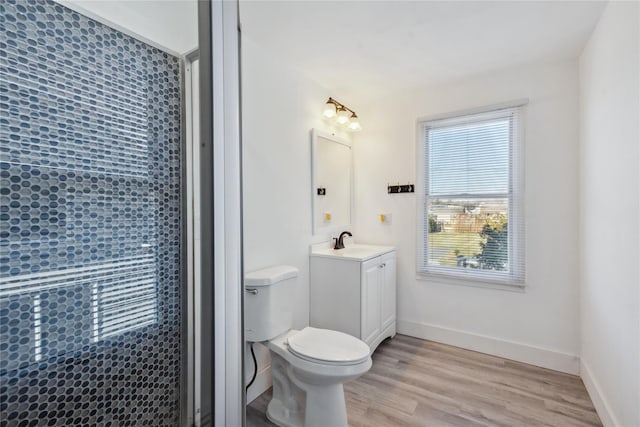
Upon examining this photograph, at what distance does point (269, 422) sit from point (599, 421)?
6.14 ft

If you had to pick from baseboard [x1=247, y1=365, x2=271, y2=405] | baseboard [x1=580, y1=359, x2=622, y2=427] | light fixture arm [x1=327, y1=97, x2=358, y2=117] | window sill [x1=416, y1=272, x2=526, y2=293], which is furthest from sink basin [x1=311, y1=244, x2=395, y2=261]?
baseboard [x1=580, y1=359, x2=622, y2=427]

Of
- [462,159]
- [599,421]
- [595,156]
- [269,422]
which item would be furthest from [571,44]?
[269,422]

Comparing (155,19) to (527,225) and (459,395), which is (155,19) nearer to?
(459,395)

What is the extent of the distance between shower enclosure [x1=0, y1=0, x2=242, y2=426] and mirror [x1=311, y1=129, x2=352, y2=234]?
1823 millimetres

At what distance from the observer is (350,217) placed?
3.15 m

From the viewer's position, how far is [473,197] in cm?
263

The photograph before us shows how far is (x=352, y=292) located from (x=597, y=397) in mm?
1569

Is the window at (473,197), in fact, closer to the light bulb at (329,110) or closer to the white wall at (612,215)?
the white wall at (612,215)

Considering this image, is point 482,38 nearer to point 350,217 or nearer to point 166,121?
point 350,217

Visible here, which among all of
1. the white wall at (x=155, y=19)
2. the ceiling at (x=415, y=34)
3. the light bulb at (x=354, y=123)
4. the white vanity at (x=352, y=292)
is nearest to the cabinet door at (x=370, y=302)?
the white vanity at (x=352, y=292)

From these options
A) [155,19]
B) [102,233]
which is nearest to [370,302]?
[102,233]

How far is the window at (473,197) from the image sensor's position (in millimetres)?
2482

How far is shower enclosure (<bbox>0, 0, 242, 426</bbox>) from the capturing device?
0.60 meters

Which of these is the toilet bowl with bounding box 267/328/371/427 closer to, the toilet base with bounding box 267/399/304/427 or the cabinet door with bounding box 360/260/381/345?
the toilet base with bounding box 267/399/304/427
